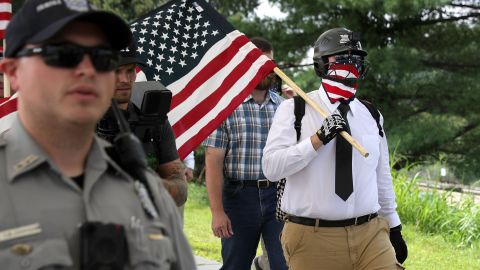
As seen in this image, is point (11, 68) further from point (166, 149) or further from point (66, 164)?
point (166, 149)

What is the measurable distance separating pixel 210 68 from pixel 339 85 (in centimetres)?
127

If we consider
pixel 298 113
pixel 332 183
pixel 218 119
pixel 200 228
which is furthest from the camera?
pixel 200 228

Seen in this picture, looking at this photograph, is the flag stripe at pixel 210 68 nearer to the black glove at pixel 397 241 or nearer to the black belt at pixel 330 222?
the black belt at pixel 330 222

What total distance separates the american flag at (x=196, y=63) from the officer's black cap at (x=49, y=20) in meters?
3.19

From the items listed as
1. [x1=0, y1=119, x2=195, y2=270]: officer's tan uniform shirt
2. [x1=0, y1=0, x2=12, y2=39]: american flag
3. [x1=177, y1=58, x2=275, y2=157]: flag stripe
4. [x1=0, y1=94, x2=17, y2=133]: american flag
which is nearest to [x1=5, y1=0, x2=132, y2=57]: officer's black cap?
[x1=0, y1=119, x2=195, y2=270]: officer's tan uniform shirt

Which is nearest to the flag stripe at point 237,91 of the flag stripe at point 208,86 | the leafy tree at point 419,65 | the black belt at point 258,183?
the flag stripe at point 208,86

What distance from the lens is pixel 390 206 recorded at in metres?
4.72

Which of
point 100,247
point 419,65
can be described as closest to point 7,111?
point 100,247

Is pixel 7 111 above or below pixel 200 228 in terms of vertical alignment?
above

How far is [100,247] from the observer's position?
192 centimetres

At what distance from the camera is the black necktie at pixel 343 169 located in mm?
4223

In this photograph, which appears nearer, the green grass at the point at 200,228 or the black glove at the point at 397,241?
the black glove at the point at 397,241

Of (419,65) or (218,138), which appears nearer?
(218,138)

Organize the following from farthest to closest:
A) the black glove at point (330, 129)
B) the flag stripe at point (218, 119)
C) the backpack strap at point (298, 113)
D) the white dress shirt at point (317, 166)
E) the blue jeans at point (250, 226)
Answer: the blue jeans at point (250, 226)
the flag stripe at point (218, 119)
the backpack strap at point (298, 113)
the white dress shirt at point (317, 166)
the black glove at point (330, 129)
